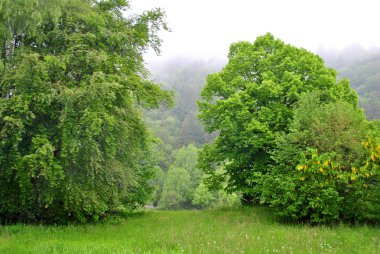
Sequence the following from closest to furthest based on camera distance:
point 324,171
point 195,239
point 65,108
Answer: point 195,239 → point 65,108 → point 324,171

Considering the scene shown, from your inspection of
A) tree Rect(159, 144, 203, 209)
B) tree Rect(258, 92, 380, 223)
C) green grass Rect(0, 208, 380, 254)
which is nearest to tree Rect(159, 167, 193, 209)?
tree Rect(159, 144, 203, 209)

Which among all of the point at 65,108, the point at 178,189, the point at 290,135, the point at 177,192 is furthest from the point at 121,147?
the point at 177,192

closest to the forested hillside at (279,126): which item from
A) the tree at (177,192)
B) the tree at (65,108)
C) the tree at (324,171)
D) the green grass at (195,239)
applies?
the tree at (324,171)

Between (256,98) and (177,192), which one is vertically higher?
(256,98)

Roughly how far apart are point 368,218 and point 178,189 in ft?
171

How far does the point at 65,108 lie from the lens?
12586 millimetres

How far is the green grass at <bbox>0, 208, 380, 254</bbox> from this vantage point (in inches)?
362

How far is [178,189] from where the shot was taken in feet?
212

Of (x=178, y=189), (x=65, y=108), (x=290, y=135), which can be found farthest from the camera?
(x=178, y=189)

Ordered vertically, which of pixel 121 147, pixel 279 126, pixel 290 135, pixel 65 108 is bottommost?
pixel 121 147

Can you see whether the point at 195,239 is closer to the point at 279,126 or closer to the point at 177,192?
the point at 279,126

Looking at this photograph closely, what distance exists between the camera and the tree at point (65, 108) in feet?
40.7

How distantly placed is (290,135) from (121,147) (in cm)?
767

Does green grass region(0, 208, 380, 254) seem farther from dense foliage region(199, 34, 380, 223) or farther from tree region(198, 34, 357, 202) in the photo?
tree region(198, 34, 357, 202)
